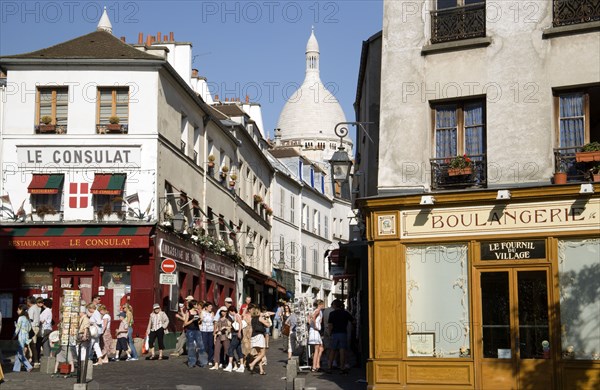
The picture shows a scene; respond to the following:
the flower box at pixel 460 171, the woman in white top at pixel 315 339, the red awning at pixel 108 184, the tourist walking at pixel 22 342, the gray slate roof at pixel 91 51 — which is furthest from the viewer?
the gray slate roof at pixel 91 51

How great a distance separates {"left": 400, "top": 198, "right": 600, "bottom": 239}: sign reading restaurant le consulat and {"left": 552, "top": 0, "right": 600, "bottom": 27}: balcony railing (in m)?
3.36

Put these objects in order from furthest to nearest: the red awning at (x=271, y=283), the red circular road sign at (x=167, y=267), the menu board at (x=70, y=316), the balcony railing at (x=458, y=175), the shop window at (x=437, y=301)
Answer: the red awning at (x=271, y=283) < the red circular road sign at (x=167, y=267) < the menu board at (x=70, y=316) < the balcony railing at (x=458, y=175) < the shop window at (x=437, y=301)

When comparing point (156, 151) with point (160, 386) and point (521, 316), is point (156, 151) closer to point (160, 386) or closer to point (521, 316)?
point (160, 386)

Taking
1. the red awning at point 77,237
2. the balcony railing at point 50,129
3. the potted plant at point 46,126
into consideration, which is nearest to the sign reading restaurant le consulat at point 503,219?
the red awning at point 77,237

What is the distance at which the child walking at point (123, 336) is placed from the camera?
27375 millimetres

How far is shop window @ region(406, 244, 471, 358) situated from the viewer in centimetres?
1816

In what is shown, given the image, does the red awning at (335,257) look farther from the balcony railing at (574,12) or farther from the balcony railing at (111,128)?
the balcony railing at (574,12)

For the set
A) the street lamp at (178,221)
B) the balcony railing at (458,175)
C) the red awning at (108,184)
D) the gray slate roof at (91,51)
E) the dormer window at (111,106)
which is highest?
the gray slate roof at (91,51)

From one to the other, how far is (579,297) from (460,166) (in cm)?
320

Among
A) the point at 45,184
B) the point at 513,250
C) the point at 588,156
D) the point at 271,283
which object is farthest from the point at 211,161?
the point at 588,156

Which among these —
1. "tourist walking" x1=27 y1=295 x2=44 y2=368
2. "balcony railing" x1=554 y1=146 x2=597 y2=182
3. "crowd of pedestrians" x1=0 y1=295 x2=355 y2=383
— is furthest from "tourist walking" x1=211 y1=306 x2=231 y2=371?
"balcony railing" x1=554 y1=146 x2=597 y2=182

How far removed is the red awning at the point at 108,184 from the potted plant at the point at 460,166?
1603cm

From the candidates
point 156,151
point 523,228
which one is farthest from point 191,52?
point 523,228

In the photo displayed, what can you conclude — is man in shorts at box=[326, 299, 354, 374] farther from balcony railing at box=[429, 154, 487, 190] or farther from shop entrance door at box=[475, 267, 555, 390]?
shop entrance door at box=[475, 267, 555, 390]
